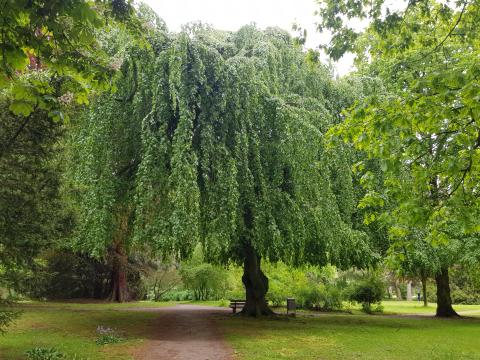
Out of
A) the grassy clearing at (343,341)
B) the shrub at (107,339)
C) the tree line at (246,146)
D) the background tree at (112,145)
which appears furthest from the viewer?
the background tree at (112,145)

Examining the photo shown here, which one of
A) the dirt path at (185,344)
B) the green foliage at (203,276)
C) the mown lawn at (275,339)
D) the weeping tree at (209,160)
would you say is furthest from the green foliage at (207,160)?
the green foliage at (203,276)

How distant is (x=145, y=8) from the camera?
12453 mm

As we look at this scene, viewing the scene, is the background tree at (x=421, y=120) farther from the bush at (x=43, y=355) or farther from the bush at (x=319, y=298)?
the bush at (x=319, y=298)

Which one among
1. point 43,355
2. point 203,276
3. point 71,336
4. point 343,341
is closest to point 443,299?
point 343,341

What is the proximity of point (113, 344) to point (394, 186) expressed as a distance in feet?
22.7

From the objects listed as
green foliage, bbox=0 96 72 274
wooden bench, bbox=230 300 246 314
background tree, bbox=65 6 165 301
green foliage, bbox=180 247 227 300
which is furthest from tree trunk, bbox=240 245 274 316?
green foliage, bbox=180 247 227 300

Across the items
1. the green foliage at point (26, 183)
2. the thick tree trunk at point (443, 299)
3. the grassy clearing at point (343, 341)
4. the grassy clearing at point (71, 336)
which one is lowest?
the grassy clearing at point (71, 336)

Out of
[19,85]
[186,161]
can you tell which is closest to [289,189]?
[186,161]

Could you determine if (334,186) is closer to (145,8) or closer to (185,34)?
(185,34)

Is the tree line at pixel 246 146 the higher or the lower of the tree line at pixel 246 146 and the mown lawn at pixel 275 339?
the higher

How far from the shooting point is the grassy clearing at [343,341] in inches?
365

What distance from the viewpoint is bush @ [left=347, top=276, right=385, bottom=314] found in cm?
2277

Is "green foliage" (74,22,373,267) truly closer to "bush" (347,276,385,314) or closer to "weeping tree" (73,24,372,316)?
"weeping tree" (73,24,372,316)

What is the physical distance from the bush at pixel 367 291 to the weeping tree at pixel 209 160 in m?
9.99
